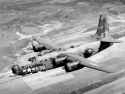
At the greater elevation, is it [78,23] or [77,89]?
[78,23]

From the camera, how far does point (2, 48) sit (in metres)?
66.4

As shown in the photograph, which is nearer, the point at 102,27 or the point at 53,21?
the point at 102,27

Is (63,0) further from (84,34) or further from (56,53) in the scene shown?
(56,53)

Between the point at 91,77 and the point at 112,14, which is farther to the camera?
the point at 112,14

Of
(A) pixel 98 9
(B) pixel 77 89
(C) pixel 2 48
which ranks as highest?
(A) pixel 98 9

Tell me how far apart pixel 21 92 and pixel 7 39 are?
32.5 metres

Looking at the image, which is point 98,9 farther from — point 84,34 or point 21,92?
point 21,92

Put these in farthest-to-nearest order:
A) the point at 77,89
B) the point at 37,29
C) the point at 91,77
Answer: the point at 37,29 → the point at 91,77 → the point at 77,89

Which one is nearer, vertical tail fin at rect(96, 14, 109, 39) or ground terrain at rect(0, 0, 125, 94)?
vertical tail fin at rect(96, 14, 109, 39)

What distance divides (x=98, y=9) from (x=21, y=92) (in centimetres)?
6378

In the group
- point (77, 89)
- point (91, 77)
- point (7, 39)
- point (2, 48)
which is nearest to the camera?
point (77, 89)

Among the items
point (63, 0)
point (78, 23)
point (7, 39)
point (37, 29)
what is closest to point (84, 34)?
point (78, 23)

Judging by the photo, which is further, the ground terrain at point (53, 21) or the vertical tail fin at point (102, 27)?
the ground terrain at point (53, 21)

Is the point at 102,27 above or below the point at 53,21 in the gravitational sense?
below
